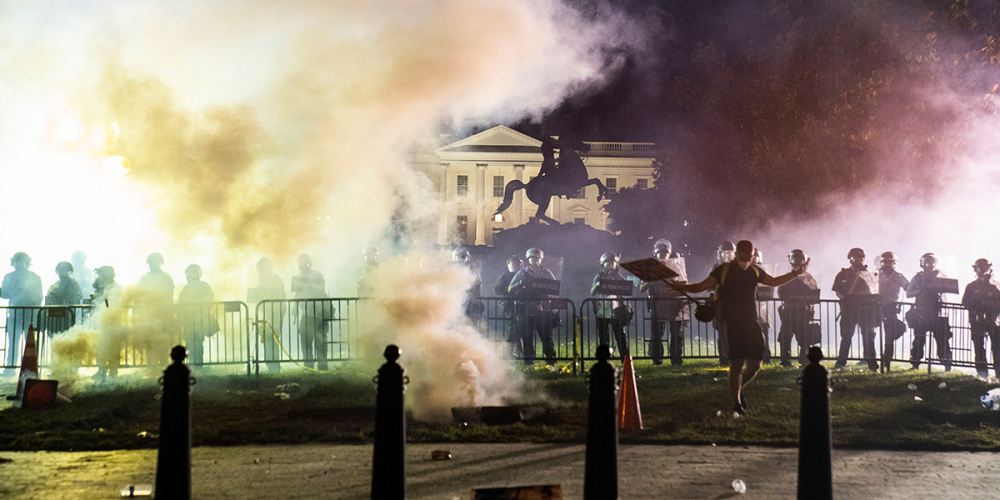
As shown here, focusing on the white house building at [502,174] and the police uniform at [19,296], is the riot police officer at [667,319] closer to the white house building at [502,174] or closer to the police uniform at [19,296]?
the police uniform at [19,296]

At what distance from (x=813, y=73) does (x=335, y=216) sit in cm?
1381

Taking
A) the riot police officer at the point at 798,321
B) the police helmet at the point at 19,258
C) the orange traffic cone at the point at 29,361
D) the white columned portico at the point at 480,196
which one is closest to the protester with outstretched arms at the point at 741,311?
the riot police officer at the point at 798,321

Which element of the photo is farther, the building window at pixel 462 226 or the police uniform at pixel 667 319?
the building window at pixel 462 226

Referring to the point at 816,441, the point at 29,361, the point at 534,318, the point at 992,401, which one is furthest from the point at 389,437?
the point at 534,318

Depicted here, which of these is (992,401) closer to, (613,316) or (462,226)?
(613,316)

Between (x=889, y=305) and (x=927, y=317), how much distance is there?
0.58 meters

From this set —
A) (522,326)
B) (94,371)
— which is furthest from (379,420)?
(94,371)

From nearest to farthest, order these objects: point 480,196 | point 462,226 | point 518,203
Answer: point 462,226 < point 518,203 < point 480,196

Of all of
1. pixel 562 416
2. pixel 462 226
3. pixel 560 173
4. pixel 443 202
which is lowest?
pixel 562 416

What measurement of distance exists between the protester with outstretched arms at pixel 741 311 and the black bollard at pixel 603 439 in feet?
10.8

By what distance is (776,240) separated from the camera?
23000mm

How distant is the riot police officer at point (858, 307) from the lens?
10.5 meters

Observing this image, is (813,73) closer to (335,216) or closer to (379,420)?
(335,216)

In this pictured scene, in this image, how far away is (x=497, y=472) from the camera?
5.17m
